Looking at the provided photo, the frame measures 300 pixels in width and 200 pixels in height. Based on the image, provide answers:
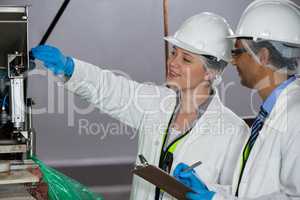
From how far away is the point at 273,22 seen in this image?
5.24ft

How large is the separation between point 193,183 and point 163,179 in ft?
0.33

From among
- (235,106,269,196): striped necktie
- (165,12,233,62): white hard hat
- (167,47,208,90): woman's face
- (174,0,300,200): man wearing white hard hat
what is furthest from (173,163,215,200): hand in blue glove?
(165,12,233,62): white hard hat

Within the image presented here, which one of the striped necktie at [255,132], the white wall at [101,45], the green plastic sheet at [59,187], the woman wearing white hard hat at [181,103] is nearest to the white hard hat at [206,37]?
the woman wearing white hard hat at [181,103]

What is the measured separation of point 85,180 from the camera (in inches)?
157

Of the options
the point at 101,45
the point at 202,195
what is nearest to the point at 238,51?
the point at 202,195

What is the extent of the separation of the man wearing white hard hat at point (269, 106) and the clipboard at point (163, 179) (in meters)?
0.03

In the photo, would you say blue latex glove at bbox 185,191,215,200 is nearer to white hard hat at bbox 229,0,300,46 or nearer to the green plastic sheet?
white hard hat at bbox 229,0,300,46

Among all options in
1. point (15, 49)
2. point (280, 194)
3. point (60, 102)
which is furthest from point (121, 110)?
point (60, 102)

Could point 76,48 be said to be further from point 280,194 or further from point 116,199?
point 280,194

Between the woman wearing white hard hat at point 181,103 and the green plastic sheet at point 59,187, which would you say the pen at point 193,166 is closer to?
the woman wearing white hard hat at point 181,103

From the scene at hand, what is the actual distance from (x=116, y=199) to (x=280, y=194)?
2645mm

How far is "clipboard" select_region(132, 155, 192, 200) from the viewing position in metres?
1.55

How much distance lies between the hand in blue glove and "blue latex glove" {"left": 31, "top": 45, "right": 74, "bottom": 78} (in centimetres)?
55

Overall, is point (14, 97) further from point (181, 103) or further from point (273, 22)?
point (273, 22)
